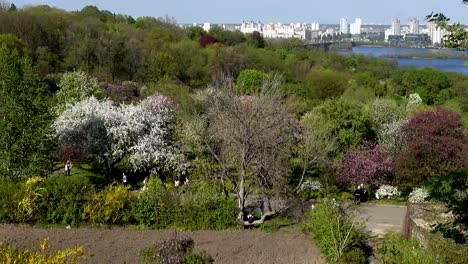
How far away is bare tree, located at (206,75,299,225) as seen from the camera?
18.2 m

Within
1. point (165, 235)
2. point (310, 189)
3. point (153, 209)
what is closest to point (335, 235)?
point (165, 235)

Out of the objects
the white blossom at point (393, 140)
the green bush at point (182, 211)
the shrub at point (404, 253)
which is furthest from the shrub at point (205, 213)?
the white blossom at point (393, 140)

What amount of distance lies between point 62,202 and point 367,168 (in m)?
11.7

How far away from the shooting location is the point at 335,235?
1470 cm

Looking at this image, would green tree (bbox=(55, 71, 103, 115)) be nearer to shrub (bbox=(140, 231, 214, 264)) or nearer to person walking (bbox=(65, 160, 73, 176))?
person walking (bbox=(65, 160, 73, 176))

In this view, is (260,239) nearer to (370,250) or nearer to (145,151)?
(370,250)

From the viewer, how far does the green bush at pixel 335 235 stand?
1438 centimetres

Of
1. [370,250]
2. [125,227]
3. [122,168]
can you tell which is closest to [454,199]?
Result: [370,250]

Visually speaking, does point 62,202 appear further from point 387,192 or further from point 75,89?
point 75,89

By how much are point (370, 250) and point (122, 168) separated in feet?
40.1

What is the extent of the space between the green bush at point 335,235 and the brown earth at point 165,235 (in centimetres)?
43

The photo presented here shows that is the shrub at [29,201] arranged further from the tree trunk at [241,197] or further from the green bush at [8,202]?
the tree trunk at [241,197]

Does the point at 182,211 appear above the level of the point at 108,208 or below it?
below

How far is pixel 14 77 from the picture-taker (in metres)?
18.1
